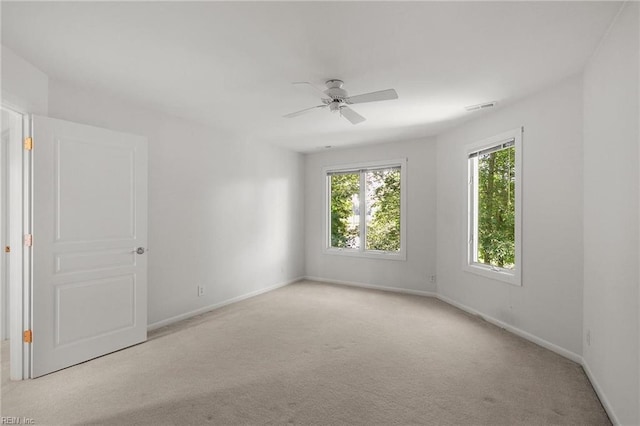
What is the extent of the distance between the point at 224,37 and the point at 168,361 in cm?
274

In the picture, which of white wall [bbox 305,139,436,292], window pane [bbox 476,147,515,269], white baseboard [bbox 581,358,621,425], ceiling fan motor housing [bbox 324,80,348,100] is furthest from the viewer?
white wall [bbox 305,139,436,292]

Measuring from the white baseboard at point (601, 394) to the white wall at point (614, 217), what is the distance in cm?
1

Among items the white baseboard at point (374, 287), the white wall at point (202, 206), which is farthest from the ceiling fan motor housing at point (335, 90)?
the white baseboard at point (374, 287)

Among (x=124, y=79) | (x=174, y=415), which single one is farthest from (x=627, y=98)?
(x=124, y=79)

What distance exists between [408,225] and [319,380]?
3.39 m

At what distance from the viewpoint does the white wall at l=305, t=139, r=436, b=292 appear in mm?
5211

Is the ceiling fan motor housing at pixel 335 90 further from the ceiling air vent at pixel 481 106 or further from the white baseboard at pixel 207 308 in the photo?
the white baseboard at pixel 207 308

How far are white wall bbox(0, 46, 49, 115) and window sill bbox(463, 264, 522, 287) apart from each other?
4.84 m

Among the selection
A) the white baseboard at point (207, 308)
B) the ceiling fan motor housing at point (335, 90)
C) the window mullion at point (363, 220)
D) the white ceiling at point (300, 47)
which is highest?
the white ceiling at point (300, 47)

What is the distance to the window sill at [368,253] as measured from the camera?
552 cm

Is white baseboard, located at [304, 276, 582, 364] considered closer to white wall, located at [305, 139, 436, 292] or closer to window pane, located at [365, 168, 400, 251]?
white wall, located at [305, 139, 436, 292]

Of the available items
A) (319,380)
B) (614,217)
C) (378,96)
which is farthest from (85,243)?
(614,217)

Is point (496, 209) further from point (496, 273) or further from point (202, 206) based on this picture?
point (202, 206)

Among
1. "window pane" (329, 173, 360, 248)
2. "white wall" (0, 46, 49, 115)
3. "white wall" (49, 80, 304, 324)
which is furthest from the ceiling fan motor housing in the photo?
"window pane" (329, 173, 360, 248)
